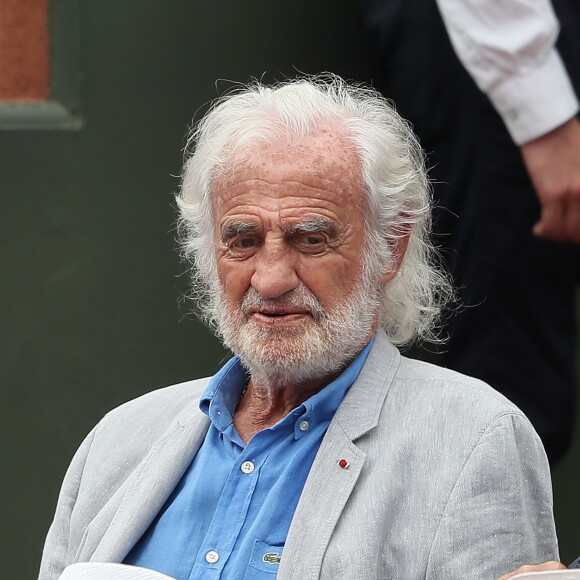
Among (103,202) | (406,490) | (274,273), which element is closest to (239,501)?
(406,490)

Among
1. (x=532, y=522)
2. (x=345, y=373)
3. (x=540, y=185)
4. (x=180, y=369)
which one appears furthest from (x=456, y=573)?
(x=180, y=369)

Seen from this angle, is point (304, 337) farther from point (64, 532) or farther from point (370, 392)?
point (64, 532)

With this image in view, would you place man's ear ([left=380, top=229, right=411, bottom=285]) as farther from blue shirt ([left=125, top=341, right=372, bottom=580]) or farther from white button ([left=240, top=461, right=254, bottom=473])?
white button ([left=240, top=461, right=254, bottom=473])

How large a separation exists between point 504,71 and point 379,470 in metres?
1.27

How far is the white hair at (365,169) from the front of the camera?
3002mm

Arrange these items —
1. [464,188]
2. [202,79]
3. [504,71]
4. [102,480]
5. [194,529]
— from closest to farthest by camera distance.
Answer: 1. [194,529]
2. [102,480]
3. [504,71]
4. [464,188]
5. [202,79]

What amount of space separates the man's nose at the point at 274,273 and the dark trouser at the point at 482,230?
106 centimetres

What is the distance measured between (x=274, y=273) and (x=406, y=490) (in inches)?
20.2

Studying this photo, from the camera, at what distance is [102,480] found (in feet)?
10.2

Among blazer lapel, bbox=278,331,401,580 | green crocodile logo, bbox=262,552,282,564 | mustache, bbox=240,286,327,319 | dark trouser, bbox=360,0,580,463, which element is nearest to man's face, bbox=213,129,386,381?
mustache, bbox=240,286,327,319

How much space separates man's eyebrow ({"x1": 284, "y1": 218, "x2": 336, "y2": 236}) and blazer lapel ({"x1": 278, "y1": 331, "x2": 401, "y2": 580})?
0.92ft

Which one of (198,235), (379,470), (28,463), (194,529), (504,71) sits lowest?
(28,463)

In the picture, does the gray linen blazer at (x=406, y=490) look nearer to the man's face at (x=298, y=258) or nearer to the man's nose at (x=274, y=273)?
the man's face at (x=298, y=258)

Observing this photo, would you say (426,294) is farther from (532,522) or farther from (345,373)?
(532,522)
